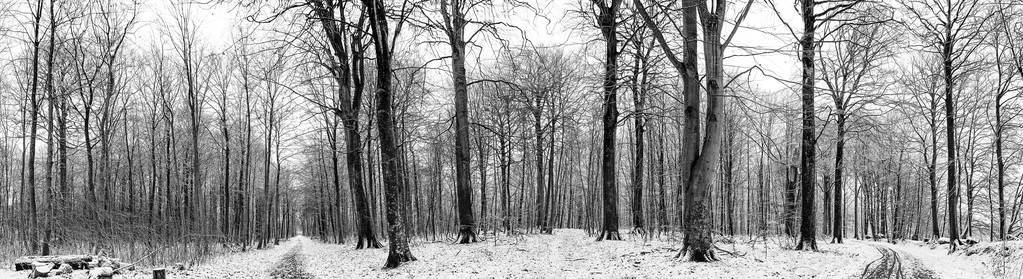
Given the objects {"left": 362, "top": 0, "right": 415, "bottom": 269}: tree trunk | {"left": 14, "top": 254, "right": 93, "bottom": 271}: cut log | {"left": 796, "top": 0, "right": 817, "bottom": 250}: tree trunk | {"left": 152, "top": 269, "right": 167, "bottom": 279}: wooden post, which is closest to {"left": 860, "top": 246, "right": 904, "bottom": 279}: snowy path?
{"left": 796, "top": 0, "right": 817, "bottom": 250}: tree trunk

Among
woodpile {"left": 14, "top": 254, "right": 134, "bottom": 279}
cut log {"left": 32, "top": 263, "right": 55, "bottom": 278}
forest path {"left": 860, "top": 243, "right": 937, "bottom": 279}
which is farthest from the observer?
forest path {"left": 860, "top": 243, "right": 937, "bottom": 279}

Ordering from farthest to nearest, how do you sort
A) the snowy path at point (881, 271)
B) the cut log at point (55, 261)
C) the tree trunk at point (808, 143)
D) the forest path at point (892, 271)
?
the tree trunk at point (808, 143), the cut log at point (55, 261), the forest path at point (892, 271), the snowy path at point (881, 271)

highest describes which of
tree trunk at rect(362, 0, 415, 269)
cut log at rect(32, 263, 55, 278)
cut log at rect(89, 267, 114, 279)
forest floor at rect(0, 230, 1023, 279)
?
tree trunk at rect(362, 0, 415, 269)

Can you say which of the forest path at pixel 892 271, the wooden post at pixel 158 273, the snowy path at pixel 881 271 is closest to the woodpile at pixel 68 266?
the wooden post at pixel 158 273

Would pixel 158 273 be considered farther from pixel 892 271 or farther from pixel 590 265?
pixel 892 271

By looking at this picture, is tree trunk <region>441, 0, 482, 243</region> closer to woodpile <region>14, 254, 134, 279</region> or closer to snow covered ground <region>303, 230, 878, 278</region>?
snow covered ground <region>303, 230, 878, 278</region>

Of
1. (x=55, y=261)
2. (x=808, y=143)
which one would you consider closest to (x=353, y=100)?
(x=55, y=261)

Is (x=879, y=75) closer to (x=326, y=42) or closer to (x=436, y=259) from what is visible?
(x=436, y=259)

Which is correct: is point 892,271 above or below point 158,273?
below

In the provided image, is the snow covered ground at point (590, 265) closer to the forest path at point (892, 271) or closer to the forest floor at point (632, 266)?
the forest floor at point (632, 266)

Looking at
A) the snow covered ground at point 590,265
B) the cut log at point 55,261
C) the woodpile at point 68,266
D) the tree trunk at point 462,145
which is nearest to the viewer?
the woodpile at point 68,266

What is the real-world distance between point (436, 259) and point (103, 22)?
14.9m

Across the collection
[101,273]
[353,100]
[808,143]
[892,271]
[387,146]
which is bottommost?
[892,271]

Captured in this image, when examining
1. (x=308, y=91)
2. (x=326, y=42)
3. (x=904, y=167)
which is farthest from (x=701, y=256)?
(x=904, y=167)
